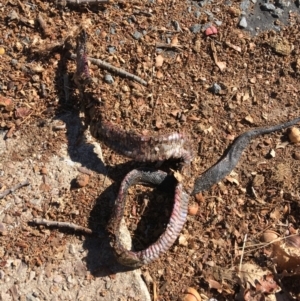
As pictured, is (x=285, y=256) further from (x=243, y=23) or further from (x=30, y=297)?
(x=243, y=23)

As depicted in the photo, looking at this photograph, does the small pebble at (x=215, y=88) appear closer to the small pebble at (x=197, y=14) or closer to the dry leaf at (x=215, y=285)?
the small pebble at (x=197, y=14)

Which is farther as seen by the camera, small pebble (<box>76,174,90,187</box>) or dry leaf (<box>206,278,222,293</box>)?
small pebble (<box>76,174,90,187</box>)

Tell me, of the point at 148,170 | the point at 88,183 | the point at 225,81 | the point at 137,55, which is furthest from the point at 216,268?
the point at 137,55

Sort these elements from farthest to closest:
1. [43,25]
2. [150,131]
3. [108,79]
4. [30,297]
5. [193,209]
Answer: [43,25]
[108,79]
[150,131]
[193,209]
[30,297]

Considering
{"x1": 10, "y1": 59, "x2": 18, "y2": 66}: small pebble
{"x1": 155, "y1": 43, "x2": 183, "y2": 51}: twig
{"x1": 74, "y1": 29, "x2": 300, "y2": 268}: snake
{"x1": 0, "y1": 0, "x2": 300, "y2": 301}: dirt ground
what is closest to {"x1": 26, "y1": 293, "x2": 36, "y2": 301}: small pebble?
{"x1": 0, "y1": 0, "x2": 300, "y2": 301}: dirt ground

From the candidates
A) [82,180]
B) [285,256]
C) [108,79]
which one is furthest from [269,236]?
[108,79]

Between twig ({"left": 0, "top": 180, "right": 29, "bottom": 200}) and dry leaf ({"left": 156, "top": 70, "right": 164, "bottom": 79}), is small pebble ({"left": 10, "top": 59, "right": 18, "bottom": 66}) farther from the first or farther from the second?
dry leaf ({"left": 156, "top": 70, "right": 164, "bottom": 79})
